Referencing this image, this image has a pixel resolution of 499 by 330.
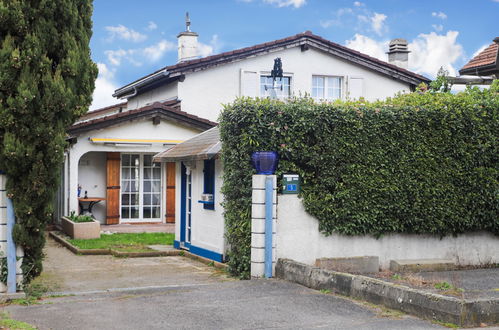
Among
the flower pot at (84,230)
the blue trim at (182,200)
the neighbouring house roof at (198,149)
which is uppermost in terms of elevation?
the neighbouring house roof at (198,149)

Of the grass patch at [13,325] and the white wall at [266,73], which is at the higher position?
the white wall at [266,73]

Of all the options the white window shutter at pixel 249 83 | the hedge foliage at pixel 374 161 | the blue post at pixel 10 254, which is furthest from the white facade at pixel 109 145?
the blue post at pixel 10 254

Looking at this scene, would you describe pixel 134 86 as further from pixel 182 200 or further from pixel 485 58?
pixel 485 58

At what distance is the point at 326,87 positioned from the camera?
24.0 m

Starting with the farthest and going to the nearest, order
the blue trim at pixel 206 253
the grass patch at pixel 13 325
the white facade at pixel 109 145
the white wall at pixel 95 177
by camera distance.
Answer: the white wall at pixel 95 177 → the white facade at pixel 109 145 → the blue trim at pixel 206 253 → the grass patch at pixel 13 325

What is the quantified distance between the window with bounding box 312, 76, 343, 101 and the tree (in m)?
14.6

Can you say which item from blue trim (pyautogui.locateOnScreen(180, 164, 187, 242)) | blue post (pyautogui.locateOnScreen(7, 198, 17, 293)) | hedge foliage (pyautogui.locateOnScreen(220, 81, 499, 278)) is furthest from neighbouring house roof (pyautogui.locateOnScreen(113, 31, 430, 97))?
blue post (pyautogui.locateOnScreen(7, 198, 17, 293))

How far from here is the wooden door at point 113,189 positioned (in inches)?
810

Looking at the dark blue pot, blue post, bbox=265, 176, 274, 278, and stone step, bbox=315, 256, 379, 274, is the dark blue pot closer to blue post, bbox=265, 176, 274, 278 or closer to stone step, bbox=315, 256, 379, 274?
blue post, bbox=265, 176, 274, 278

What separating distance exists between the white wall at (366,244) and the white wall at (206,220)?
5.59 feet

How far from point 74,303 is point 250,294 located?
94.4 inches

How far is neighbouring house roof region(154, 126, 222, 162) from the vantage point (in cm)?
1260

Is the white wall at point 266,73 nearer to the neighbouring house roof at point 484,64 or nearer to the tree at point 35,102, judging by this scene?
the neighbouring house roof at point 484,64

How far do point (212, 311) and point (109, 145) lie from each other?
12.1m
